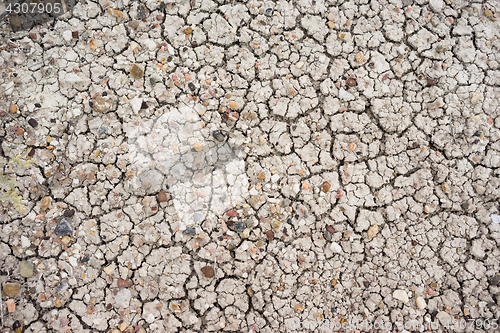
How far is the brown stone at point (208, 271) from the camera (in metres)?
2.37

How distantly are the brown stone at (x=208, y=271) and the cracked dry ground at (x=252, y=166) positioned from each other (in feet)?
0.05

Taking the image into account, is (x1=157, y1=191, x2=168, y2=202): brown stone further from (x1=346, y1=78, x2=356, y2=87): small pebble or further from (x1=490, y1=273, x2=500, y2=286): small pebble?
(x1=490, y1=273, x2=500, y2=286): small pebble

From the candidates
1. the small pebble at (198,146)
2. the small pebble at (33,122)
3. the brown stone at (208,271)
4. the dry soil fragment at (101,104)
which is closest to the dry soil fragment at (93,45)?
the dry soil fragment at (101,104)

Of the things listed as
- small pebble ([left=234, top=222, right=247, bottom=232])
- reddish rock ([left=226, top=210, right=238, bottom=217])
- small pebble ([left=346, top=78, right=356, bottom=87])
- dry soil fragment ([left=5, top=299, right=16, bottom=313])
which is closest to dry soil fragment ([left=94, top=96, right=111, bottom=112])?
reddish rock ([left=226, top=210, right=238, bottom=217])

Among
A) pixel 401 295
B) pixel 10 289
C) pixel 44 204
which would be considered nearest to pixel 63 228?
pixel 44 204

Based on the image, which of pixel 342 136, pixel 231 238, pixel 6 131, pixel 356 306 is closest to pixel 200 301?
pixel 231 238

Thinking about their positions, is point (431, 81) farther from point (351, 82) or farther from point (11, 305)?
point (11, 305)

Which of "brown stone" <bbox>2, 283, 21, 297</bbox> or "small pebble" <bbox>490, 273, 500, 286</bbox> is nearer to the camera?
"brown stone" <bbox>2, 283, 21, 297</bbox>

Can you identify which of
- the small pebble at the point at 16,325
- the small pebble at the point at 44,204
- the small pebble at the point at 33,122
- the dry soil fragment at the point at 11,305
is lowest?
the small pebble at the point at 16,325

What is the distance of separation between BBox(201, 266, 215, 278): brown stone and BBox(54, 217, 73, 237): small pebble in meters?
1.04

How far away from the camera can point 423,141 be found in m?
2.53

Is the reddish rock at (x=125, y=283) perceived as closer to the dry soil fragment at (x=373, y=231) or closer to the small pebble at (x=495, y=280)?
the dry soil fragment at (x=373, y=231)

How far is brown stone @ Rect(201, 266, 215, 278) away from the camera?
2.37 metres

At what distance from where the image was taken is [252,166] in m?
2.46
